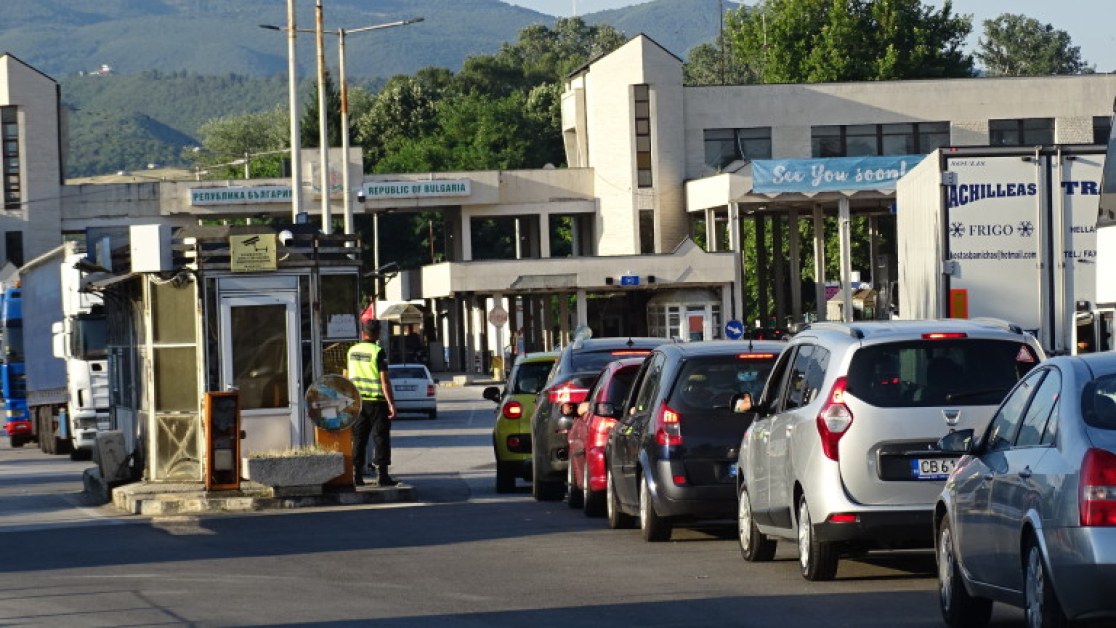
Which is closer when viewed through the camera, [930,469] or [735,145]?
[930,469]

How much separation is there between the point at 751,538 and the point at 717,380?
1.87 metres

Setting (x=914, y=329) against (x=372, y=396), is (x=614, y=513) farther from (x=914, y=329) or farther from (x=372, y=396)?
(x=914, y=329)

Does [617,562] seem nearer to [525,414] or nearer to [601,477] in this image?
[601,477]

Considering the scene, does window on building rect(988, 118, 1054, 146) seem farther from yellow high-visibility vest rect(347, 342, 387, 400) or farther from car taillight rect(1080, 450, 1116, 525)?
car taillight rect(1080, 450, 1116, 525)

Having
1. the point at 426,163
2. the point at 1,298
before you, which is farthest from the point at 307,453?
the point at 426,163

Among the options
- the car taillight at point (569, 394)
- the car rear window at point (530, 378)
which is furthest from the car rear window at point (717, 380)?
the car rear window at point (530, 378)

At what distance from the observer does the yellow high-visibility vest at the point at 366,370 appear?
22516 mm

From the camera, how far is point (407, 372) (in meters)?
51.5

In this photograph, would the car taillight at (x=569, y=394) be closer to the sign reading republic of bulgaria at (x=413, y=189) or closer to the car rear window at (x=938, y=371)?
the car rear window at (x=938, y=371)

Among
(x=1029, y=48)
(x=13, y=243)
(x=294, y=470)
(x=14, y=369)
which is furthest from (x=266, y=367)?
(x=1029, y=48)

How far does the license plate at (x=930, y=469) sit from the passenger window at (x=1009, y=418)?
224 cm

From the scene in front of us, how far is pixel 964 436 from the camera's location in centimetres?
1060

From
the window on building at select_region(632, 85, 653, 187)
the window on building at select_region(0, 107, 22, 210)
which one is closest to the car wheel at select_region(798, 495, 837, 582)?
the window on building at select_region(632, 85, 653, 187)

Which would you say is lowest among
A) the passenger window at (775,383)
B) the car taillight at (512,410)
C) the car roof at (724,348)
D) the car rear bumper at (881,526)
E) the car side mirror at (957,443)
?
the car rear bumper at (881,526)
